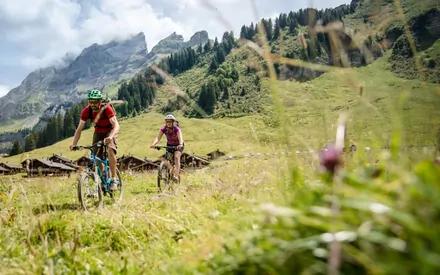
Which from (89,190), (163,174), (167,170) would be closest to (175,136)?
(167,170)

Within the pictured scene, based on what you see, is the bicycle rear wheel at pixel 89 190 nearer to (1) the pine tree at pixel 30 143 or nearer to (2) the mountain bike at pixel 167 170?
(2) the mountain bike at pixel 167 170

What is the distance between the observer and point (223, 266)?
1.99m

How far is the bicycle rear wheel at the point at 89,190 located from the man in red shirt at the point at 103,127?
27.2 inches

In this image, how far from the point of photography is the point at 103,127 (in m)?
10.8

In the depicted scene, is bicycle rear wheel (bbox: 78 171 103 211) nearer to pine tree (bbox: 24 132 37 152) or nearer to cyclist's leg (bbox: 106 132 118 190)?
cyclist's leg (bbox: 106 132 118 190)

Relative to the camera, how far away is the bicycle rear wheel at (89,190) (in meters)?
9.47


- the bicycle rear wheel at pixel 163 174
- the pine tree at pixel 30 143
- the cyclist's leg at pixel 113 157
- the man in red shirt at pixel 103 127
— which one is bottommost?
the pine tree at pixel 30 143

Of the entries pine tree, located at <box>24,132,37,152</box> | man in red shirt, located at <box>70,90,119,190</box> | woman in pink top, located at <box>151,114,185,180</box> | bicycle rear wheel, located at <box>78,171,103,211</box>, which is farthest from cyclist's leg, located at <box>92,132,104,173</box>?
pine tree, located at <box>24,132,37,152</box>

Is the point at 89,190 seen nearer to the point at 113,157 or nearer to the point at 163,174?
the point at 113,157

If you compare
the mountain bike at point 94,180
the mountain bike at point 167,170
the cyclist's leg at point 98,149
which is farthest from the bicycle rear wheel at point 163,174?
the cyclist's leg at point 98,149

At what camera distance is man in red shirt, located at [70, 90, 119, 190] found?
9.93 metres

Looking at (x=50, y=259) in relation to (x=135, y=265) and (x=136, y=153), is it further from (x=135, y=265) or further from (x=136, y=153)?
(x=136, y=153)

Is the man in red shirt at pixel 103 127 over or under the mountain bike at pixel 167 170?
over

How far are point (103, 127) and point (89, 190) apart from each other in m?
1.84
